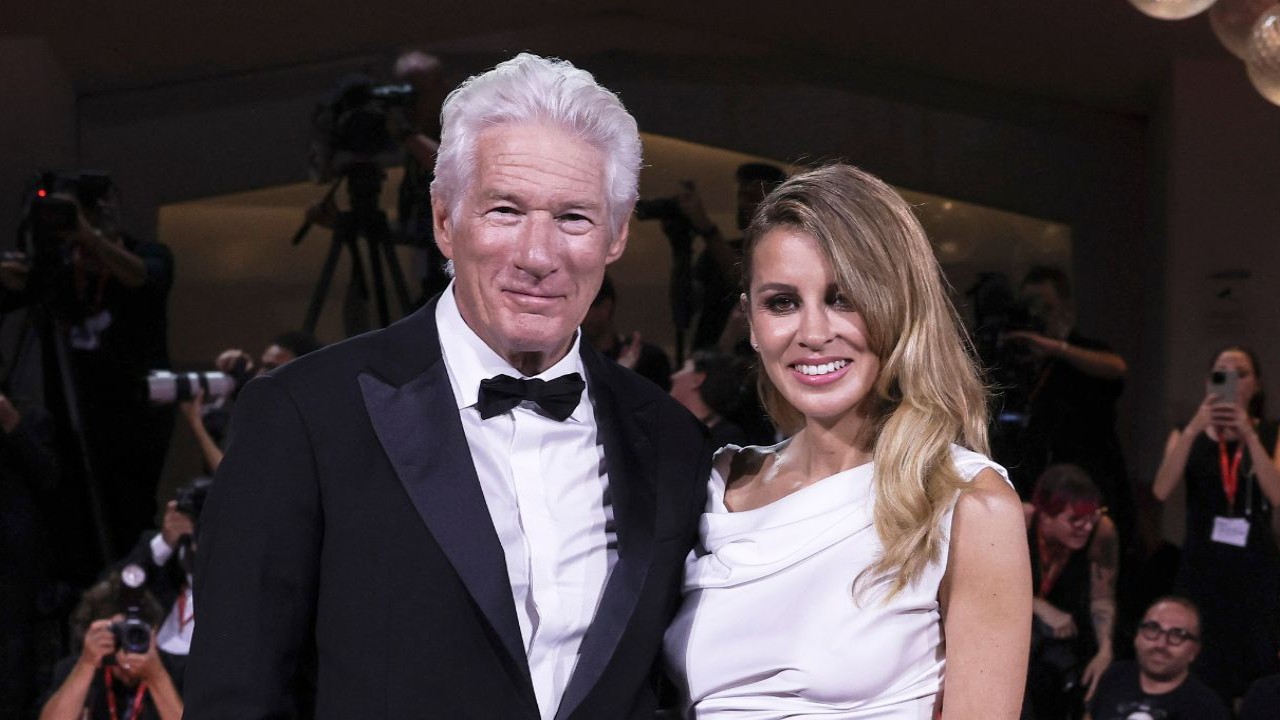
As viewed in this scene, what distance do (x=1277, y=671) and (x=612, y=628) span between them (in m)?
3.12

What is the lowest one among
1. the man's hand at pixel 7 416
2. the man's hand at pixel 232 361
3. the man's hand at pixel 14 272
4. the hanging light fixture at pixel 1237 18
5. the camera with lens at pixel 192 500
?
the camera with lens at pixel 192 500

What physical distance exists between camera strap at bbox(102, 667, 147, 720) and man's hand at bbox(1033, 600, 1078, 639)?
2328mm

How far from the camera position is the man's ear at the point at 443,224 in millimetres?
1598

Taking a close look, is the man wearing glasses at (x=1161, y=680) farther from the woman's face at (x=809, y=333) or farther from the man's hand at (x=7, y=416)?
the man's hand at (x=7, y=416)

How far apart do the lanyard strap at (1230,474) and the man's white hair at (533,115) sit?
121 inches

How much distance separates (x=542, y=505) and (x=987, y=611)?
1.64 ft

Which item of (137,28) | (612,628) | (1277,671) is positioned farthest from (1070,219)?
(612,628)

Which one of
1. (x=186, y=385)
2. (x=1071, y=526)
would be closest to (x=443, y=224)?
(x=186, y=385)

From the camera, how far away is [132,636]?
12.2 ft

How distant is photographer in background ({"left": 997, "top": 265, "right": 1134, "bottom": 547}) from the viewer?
14.5 ft

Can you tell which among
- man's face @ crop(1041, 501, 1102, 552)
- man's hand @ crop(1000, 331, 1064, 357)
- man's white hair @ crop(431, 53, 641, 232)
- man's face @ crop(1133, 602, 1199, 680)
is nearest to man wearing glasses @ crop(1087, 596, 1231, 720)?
man's face @ crop(1133, 602, 1199, 680)

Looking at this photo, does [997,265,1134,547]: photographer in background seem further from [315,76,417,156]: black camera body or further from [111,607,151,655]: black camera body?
[111,607,151,655]: black camera body

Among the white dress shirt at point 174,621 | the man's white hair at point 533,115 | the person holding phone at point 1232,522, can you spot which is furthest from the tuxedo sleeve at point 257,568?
Answer: the person holding phone at point 1232,522

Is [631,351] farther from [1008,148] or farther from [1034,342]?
[1008,148]
